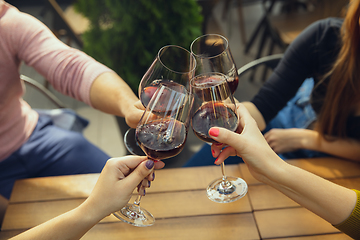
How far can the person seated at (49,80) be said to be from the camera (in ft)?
4.20

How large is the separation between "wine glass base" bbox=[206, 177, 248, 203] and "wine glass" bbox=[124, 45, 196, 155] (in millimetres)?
398

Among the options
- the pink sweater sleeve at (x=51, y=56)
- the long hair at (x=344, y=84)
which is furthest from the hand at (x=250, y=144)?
the pink sweater sleeve at (x=51, y=56)

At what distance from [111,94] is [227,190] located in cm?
61

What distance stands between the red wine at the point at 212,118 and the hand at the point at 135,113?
9.9 inches

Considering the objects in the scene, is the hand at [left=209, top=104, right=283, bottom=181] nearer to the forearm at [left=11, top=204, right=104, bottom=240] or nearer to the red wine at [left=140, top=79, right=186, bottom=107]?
the red wine at [left=140, top=79, right=186, bottom=107]

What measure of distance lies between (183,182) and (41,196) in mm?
557

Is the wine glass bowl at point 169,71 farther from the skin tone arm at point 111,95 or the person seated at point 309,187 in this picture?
the person seated at point 309,187

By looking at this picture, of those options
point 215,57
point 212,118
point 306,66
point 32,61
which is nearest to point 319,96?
point 306,66

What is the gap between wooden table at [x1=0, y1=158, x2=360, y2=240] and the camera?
1003 mm

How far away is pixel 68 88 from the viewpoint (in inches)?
53.0

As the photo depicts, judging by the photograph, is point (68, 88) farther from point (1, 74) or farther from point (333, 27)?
point (333, 27)

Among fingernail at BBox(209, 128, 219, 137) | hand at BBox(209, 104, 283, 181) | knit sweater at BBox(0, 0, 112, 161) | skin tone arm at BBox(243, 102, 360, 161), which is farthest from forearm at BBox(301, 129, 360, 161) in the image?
knit sweater at BBox(0, 0, 112, 161)

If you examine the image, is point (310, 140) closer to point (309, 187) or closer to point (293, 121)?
point (293, 121)

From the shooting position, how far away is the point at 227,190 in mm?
1090
